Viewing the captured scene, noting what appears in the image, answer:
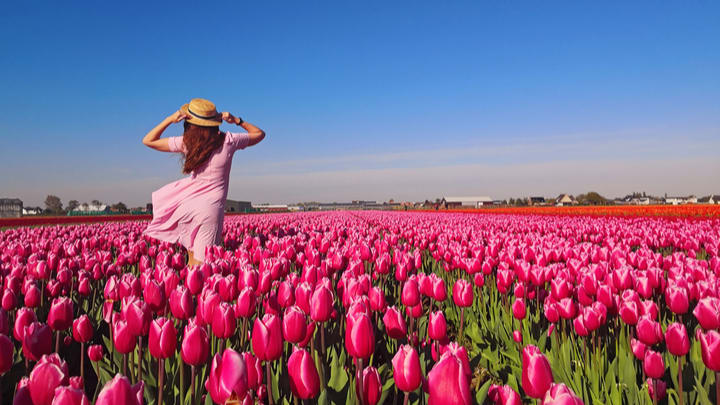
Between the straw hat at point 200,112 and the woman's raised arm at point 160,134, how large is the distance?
0.11 m

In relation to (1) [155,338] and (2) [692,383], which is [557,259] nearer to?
(2) [692,383]

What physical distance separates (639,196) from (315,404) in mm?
160198

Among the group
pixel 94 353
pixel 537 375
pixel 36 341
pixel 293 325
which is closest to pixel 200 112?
pixel 94 353

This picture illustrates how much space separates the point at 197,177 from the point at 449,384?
6.08 metres

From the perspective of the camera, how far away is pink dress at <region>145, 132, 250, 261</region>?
6508mm

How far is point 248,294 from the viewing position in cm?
261

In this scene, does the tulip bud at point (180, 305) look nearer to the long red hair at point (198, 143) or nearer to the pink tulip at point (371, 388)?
the pink tulip at point (371, 388)

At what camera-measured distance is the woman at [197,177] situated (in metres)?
6.27

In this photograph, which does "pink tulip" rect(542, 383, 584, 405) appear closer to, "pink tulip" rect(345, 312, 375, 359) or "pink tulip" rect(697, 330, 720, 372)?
"pink tulip" rect(345, 312, 375, 359)

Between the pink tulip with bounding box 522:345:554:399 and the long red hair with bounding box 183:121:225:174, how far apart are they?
5682 millimetres

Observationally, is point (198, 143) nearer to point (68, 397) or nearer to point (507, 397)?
point (68, 397)

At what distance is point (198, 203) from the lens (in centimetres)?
654

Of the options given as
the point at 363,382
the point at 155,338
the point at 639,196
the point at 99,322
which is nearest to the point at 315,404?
the point at 363,382

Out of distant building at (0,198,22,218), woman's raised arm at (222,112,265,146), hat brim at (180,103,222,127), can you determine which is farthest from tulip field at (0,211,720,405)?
distant building at (0,198,22,218)
